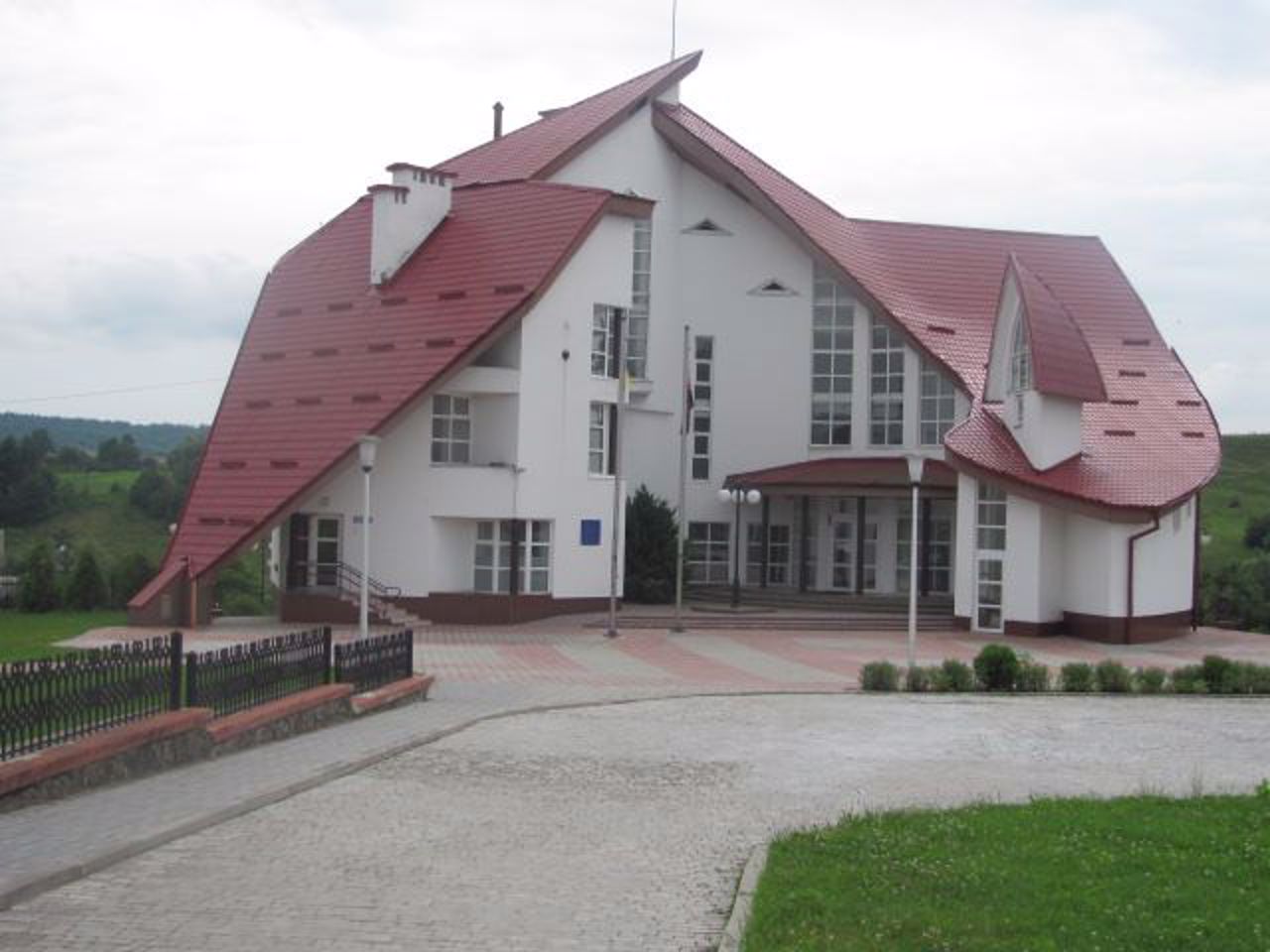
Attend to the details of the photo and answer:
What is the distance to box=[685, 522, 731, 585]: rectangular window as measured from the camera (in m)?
40.3

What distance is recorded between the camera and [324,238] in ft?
118

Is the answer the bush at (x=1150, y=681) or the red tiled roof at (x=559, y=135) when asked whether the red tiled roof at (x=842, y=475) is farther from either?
the bush at (x=1150, y=681)

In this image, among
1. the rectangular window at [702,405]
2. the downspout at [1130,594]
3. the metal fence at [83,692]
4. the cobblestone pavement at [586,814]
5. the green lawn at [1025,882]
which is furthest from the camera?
the rectangular window at [702,405]

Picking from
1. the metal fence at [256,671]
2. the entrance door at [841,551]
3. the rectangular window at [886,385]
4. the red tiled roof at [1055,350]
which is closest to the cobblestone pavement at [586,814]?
the metal fence at [256,671]

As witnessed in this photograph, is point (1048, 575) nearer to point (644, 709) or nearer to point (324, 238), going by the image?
point (644, 709)

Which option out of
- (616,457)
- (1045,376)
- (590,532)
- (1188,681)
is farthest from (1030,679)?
(590,532)

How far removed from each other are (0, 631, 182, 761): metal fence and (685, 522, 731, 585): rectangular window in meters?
27.4

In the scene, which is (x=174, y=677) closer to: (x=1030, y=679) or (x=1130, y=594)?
(x=1030, y=679)

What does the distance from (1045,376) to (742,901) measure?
2426cm

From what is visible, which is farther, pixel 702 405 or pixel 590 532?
pixel 702 405

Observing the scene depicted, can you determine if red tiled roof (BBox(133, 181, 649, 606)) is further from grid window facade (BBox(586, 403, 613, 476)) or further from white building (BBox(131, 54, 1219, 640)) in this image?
grid window facade (BBox(586, 403, 613, 476))

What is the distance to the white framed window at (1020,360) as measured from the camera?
31828 mm

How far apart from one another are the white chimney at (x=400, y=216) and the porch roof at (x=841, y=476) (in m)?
10.2

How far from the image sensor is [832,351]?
39.4 m
